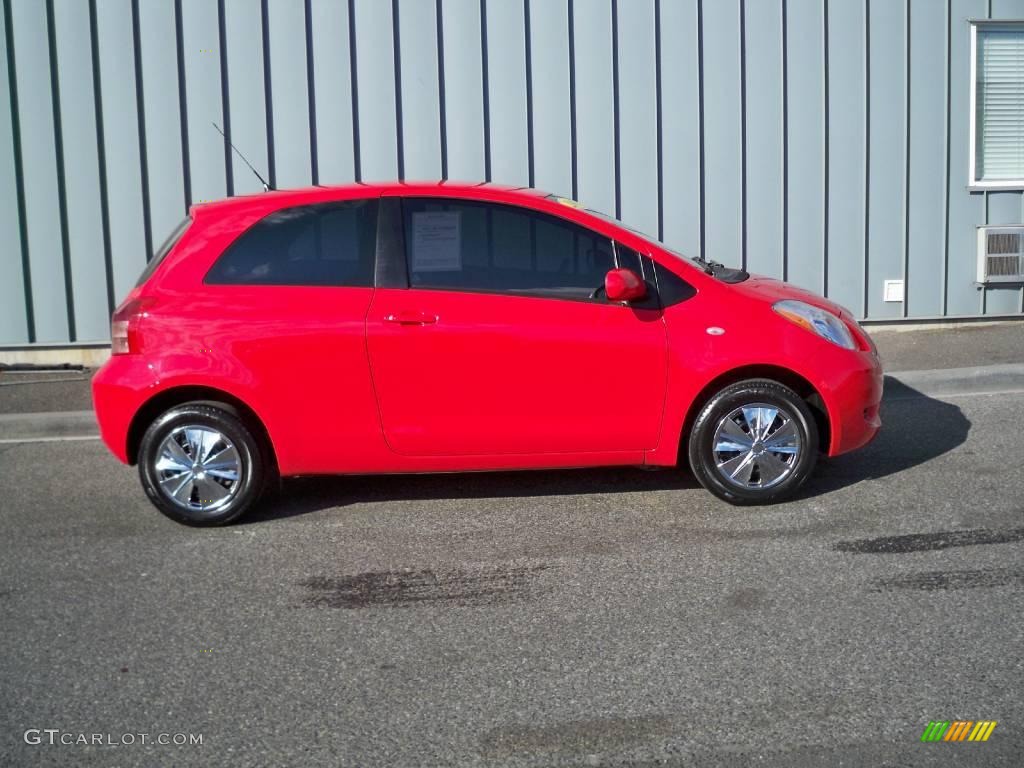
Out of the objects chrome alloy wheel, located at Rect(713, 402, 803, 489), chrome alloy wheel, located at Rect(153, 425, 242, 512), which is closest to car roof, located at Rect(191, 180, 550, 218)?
chrome alloy wheel, located at Rect(153, 425, 242, 512)

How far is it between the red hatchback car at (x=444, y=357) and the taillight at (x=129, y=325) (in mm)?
11

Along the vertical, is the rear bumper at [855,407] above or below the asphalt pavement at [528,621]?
above

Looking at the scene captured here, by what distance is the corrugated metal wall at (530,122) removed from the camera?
9.29 metres

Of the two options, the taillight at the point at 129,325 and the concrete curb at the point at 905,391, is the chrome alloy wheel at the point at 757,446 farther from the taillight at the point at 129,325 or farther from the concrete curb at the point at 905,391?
the taillight at the point at 129,325

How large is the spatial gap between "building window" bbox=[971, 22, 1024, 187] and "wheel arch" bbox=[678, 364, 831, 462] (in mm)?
5202

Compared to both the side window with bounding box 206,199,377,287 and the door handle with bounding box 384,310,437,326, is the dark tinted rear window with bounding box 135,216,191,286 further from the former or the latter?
the door handle with bounding box 384,310,437,326

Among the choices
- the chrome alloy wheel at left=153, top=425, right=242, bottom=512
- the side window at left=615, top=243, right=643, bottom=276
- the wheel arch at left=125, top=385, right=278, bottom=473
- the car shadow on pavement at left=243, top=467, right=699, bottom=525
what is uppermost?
the side window at left=615, top=243, right=643, bottom=276

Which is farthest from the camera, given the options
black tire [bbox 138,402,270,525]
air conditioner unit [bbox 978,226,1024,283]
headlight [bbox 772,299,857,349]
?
air conditioner unit [bbox 978,226,1024,283]

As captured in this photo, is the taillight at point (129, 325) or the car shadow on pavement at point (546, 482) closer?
the taillight at point (129, 325)

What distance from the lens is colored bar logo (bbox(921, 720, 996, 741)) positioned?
3.47m

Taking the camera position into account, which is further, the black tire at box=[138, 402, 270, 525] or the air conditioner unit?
the air conditioner unit

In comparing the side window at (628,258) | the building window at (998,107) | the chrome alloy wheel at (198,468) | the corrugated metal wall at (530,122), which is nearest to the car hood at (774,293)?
the side window at (628,258)

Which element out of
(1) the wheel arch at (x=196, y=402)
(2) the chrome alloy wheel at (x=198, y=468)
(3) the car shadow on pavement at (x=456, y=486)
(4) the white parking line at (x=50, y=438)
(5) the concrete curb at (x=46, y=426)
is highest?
(1) the wheel arch at (x=196, y=402)

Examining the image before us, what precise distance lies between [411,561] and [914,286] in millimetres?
6447
